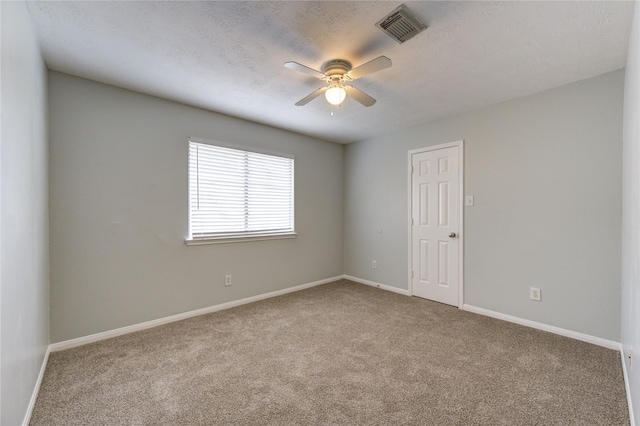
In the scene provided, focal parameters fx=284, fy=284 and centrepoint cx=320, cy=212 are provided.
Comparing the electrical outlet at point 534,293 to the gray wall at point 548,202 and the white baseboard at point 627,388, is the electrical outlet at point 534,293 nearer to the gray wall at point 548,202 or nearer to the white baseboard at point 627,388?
the gray wall at point 548,202

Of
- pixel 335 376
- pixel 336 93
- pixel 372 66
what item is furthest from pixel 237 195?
pixel 335 376

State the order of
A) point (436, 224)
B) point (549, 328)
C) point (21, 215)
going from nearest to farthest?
point (21, 215) < point (549, 328) < point (436, 224)

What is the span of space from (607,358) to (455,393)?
1533 mm

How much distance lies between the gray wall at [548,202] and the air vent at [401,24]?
197 centimetres

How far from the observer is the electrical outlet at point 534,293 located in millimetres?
2985

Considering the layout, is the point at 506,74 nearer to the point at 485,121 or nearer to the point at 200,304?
the point at 485,121

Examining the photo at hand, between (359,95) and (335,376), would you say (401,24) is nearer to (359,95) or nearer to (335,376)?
(359,95)

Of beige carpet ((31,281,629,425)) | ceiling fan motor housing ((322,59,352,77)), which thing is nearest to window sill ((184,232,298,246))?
beige carpet ((31,281,629,425))

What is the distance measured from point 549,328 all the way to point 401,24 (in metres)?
3.19

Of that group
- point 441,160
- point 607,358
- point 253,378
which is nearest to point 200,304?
point 253,378

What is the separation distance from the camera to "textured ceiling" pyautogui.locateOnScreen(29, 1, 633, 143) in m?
1.78

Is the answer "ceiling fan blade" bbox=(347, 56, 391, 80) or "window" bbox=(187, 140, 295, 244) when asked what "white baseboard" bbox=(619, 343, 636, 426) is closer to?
"ceiling fan blade" bbox=(347, 56, 391, 80)

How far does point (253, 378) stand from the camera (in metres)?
2.12

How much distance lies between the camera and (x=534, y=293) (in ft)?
9.87
